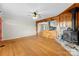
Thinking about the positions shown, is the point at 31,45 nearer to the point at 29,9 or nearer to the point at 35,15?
Result: the point at 35,15

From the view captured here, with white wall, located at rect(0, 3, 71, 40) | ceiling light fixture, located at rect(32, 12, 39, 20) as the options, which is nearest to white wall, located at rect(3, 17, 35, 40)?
white wall, located at rect(0, 3, 71, 40)

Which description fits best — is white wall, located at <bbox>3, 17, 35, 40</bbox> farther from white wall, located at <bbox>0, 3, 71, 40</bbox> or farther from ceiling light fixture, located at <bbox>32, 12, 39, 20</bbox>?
ceiling light fixture, located at <bbox>32, 12, 39, 20</bbox>

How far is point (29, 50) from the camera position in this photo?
171 inches

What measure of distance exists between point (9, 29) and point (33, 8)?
1.19 m

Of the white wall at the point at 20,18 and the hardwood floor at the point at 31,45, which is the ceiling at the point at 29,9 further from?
the hardwood floor at the point at 31,45

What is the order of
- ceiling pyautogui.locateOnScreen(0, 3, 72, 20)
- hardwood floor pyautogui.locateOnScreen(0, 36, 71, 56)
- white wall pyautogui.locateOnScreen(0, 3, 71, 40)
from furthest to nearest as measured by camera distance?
hardwood floor pyautogui.locateOnScreen(0, 36, 71, 56), white wall pyautogui.locateOnScreen(0, 3, 71, 40), ceiling pyautogui.locateOnScreen(0, 3, 72, 20)

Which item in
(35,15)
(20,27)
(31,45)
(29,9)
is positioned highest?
(29,9)

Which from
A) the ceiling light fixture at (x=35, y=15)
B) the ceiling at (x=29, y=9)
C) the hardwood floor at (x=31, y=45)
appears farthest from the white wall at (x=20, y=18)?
the hardwood floor at (x=31, y=45)

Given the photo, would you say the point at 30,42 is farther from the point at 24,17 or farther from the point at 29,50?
the point at 24,17

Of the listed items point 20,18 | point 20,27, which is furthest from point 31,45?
point 20,18

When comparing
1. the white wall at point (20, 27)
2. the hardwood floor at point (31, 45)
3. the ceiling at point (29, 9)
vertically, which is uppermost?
the ceiling at point (29, 9)

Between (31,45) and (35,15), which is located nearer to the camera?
(35,15)

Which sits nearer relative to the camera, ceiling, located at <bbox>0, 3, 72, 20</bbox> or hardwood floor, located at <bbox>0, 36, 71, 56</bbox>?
ceiling, located at <bbox>0, 3, 72, 20</bbox>

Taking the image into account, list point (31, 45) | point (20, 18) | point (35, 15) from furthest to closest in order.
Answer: point (31, 45), point (35, 15), point (20, 18)
